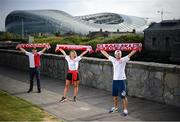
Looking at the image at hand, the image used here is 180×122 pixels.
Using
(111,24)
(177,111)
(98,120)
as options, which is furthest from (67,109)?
(111,24)

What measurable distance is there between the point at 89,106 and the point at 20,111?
1.98 meters

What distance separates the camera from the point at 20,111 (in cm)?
868

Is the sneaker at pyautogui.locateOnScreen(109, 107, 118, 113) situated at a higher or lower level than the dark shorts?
lower

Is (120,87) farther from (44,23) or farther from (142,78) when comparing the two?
(44,23)

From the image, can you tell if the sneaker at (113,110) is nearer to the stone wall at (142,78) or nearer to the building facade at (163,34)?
the stone wall at (142,78)

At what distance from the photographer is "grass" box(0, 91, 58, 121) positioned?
796cm

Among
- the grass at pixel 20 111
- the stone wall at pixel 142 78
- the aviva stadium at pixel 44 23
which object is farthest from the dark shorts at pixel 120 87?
the aviva stadium at pixel 44 23

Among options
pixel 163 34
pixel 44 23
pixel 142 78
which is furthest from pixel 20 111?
pixel 44 23

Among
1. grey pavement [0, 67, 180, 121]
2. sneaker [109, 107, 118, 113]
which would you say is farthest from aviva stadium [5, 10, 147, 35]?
sneaker [109, 107, 118, 113]

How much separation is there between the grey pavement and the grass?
289 mm

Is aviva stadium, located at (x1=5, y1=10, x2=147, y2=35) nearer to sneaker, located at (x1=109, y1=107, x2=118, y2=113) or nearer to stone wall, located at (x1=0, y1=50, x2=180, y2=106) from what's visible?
stone wall, located at (x1=0, y1=50, x2=180, y2=106)

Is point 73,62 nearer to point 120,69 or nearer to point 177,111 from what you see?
point 120,69

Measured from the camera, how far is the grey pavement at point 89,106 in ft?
26.2

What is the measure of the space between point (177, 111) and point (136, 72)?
2245 mm
